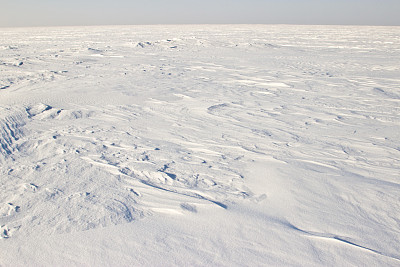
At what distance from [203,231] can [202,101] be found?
10.5 ft

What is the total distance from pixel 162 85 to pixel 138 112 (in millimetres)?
1905

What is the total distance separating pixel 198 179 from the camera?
2.42 metres

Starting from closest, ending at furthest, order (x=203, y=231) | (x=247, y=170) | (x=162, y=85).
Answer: (x=203, y=231) → (x=247, y=170) → (x=162, y=85)

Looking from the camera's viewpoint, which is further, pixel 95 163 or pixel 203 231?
pixel 95 163

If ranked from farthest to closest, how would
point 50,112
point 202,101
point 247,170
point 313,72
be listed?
point 313,72 < point 202,101 < point 50,112 < point 247,170

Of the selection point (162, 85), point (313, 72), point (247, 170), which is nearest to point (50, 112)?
point (162, 85)

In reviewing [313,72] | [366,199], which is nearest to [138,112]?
[366,199]

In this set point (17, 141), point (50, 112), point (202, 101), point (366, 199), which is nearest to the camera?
point (366, 199)

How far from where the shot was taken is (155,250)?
5.36 ft

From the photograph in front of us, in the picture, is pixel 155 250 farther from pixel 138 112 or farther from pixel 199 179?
pixel 138 112

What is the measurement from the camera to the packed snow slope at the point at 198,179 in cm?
165

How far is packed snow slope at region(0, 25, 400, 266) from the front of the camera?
1.65m

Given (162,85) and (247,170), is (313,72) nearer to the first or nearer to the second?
(162,85)

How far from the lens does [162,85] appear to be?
236 inches
